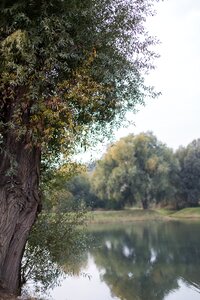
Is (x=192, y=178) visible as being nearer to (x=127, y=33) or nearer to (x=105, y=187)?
(x=105, y=187)

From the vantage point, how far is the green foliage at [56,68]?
29.7 ft

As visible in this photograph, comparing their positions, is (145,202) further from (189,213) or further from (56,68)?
(56,68)

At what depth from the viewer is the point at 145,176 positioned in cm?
7506

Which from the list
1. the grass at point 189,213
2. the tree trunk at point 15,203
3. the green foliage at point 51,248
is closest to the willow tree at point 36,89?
the tree trunk at point 15,203

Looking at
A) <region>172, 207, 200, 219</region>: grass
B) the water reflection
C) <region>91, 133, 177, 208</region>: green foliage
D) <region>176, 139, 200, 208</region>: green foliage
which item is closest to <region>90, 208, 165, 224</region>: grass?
<region>91, 133, 177, 208</region>: green foliage

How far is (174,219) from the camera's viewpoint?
227 feet

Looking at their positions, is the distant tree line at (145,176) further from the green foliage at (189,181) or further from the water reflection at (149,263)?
the water reflection at (149,263)

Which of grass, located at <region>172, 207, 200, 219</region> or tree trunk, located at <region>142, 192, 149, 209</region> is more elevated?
tree trunk, located at <region>142, 192, 149, 209</region>

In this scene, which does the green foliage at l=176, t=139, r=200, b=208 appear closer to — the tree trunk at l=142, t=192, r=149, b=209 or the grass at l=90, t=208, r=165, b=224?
the tree trunk at l=142, t=192, r=149, b=209

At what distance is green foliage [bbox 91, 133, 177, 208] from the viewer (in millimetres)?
73625

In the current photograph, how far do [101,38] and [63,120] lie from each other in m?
2.55

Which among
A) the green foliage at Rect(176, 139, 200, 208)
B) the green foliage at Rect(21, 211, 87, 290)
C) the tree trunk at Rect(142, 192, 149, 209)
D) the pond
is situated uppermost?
the green foliage at Rect(176, 139, 200, 208)

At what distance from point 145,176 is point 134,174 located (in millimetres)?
3083

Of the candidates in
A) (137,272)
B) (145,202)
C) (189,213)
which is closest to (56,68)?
(137,272)
